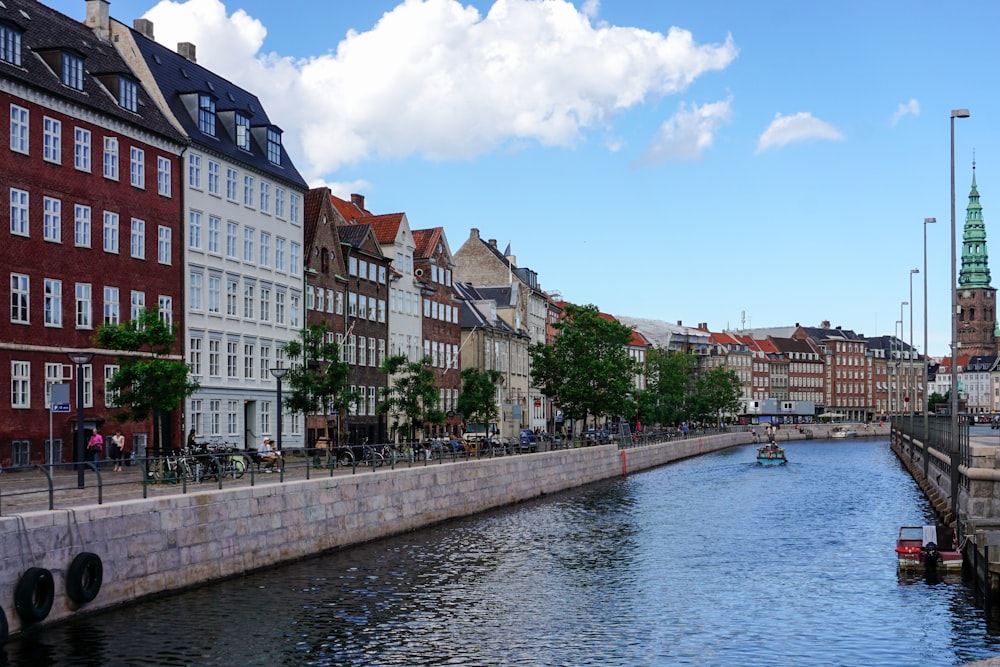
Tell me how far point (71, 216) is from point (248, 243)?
54.8ft

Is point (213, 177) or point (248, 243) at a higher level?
point (213, 177)

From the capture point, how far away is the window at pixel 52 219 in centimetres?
4934

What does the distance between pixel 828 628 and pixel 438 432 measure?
7144 cm

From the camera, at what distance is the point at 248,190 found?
67250mm

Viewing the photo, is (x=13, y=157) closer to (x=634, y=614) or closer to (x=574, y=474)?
(x=634, y=614)

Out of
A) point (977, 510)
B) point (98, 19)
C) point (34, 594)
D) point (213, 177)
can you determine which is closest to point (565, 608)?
point (977, 510)

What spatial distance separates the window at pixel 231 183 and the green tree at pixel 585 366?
56905 millimetres

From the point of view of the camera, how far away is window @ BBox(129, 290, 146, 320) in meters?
55.1

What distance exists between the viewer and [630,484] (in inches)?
3118

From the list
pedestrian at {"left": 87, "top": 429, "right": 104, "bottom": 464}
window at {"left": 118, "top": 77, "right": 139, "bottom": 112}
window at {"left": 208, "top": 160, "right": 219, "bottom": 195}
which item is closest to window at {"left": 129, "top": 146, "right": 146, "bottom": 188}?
window at {"left": 118, "top": 77, "right": 139, "bottom": 112}

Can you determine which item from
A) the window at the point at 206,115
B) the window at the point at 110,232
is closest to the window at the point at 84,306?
the window at the point at 110,232

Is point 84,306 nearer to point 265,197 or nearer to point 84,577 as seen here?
point 265,197

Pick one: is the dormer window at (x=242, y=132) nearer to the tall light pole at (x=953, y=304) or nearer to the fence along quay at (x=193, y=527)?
the fence along quay at (x=193, y=527)

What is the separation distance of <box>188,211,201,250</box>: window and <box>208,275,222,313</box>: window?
6.99ft
